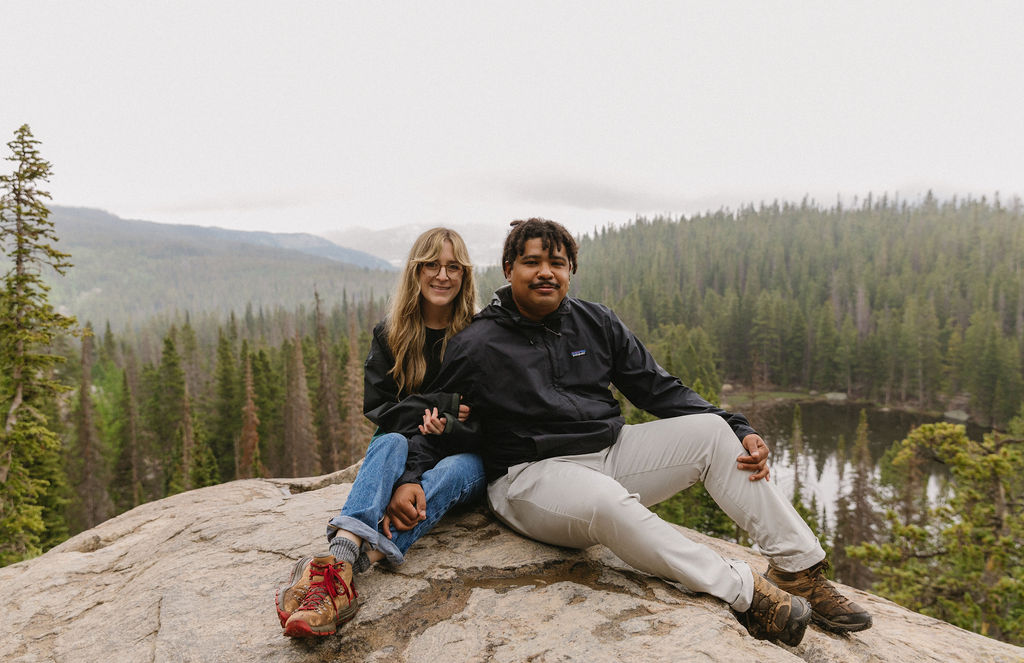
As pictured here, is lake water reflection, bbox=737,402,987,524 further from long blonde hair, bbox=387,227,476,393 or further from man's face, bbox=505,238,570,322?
man's face, bbox=505,238,570,322

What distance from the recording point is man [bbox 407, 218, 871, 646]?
309 centimetres

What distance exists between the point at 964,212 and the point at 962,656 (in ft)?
644

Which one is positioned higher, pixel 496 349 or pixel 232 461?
pixel 496 349

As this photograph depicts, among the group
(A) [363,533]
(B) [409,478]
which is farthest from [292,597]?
(B) [409,478]

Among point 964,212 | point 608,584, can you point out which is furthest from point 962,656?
point 964,212

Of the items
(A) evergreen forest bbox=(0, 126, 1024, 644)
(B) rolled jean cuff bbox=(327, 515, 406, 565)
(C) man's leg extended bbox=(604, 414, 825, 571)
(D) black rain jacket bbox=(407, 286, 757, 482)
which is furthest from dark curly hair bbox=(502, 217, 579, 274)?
(A) evergreen forest bbox=(0, 126, 1024, 644)

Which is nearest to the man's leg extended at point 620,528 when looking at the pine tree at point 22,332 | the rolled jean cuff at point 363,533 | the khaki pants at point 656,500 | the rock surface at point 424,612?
the khaki pants at point 656,500

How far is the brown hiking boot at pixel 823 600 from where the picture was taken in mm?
3316

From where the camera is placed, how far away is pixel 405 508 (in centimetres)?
322

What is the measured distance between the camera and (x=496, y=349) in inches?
143

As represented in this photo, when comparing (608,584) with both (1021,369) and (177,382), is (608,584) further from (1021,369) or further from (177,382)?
(1021,369)

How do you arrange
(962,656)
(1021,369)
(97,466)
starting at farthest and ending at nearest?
1. (1021,369)
2. (97,466)
3. (962,656)

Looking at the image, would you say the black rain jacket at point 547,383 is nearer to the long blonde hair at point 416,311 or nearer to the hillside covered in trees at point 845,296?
the long blonde hair at point 416,311

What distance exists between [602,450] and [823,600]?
1542 mm
